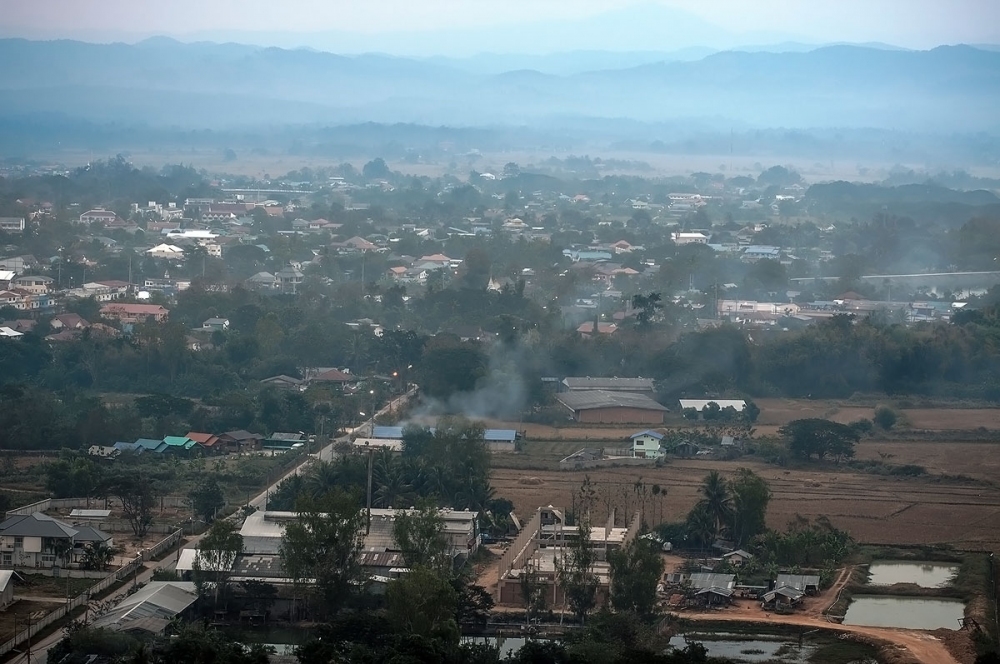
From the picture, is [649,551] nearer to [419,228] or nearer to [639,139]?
[419,228]

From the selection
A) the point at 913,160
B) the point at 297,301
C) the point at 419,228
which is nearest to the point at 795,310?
the point at 297,301

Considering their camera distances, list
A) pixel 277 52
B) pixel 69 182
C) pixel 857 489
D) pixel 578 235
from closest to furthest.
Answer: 1. pixel 857 489
2. pixel 578 235
3. pixel 69 182
4. pixel 277 52

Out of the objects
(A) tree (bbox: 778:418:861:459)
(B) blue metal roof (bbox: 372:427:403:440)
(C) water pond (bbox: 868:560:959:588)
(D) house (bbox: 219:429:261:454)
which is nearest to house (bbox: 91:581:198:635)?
(C) water pond (bbox: 868:560:959:588)

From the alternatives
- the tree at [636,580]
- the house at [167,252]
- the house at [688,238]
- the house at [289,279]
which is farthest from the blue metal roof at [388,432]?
the house at [688,238]

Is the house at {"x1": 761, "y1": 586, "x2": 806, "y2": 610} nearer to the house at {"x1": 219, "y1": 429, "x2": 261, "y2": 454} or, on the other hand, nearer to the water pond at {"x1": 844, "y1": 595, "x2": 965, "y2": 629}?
the water pond at {"x1": 844, "y1": 595, "x2": 965, "y2": 629}

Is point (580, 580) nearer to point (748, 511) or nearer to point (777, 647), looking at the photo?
point (777, 647)
